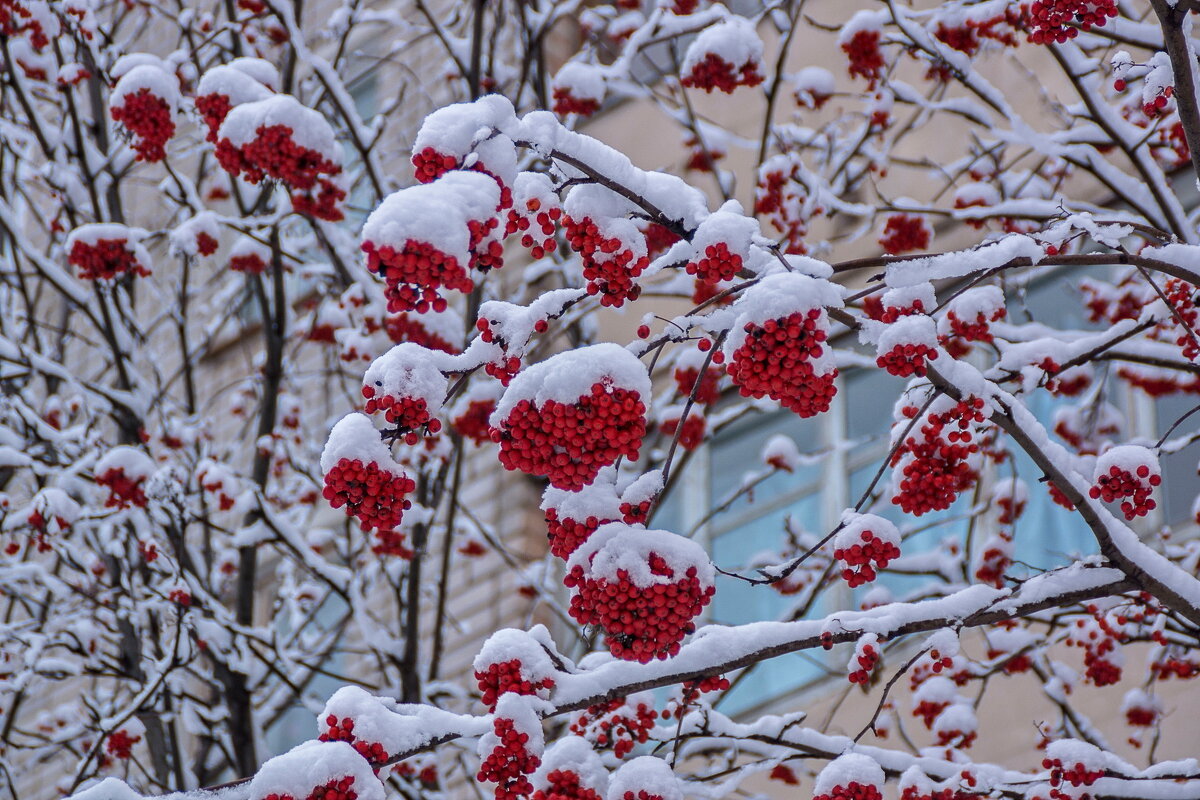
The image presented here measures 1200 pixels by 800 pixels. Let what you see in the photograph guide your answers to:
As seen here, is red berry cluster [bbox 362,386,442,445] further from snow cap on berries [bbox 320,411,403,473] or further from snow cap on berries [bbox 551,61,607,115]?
snow cap on berries [bbox 551,61,607,115]

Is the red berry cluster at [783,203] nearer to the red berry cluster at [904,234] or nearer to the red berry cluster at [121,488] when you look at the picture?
the red berry cluster at [904,234]

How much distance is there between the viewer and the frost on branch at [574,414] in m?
3.51

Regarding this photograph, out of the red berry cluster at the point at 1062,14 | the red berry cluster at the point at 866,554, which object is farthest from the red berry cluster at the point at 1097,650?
the red berry cluster at the point at 1062,14

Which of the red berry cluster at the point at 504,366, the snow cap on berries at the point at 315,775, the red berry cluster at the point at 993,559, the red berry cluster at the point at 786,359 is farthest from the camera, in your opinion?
the red berry cluster at the point at 993,559

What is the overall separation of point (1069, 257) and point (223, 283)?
10.4 metres

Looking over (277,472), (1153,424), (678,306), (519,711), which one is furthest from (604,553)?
(678,306)

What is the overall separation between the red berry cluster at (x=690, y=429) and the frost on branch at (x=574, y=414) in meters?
3.70

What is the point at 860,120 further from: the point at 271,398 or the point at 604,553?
the point at 604,553

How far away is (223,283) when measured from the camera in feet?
42.7

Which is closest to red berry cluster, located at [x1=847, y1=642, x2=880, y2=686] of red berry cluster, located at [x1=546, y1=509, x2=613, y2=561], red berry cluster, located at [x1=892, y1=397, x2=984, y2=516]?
red berry cluster, located at [x1=892, y1=397, x2=984, y2=516]

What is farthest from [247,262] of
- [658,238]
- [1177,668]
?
[1177,668]

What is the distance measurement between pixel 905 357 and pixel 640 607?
34.5 inches

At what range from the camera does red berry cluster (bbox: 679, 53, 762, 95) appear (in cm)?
753

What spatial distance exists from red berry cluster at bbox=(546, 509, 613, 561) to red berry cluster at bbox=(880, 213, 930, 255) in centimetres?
424
